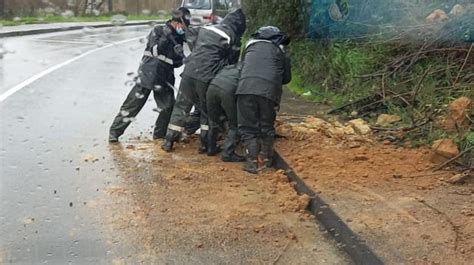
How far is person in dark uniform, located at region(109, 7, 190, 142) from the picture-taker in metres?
7.98

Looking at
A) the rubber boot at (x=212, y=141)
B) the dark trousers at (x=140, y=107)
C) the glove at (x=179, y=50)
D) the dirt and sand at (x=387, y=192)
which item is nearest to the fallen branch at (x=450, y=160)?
the dirt and sand at (x=387, y=192)

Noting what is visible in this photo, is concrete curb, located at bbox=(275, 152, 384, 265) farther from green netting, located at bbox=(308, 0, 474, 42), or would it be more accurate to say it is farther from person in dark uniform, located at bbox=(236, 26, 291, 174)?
green netting, located at bbox=(308, 0, 474, 42)

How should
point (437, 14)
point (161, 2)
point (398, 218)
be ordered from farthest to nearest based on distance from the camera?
point (161, 2) < point (437, 14) < point (398, 218)

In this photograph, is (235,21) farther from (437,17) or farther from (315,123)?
(437,17)

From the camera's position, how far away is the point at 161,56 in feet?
26.3

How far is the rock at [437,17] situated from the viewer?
8531 mm

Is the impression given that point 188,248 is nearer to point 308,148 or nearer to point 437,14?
point 308,148

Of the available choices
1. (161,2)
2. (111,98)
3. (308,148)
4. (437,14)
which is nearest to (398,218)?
(308,148)

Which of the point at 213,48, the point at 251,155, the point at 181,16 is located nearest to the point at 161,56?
the point at 181,16

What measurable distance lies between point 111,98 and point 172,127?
12.3 feet

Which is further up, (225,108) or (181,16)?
(181,16)

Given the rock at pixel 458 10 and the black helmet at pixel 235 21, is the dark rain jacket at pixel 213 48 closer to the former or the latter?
the black helmet at pixel 235 21

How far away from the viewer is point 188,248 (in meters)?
4.85

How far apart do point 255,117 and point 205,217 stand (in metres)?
1.87
